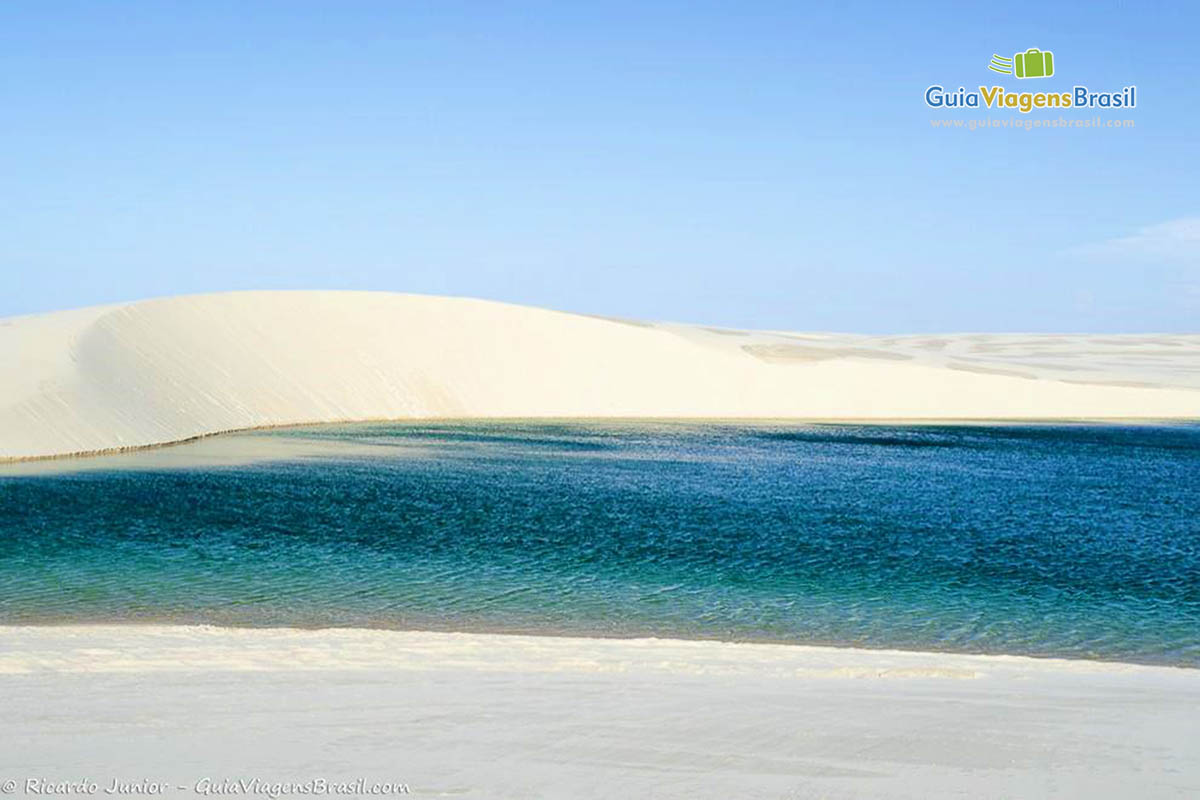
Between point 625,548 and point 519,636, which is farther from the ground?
point 625,548

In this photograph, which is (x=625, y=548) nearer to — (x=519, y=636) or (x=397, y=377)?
(x=519, y=636)

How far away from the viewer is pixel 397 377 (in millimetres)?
48188

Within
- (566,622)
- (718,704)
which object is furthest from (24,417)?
(718,704)

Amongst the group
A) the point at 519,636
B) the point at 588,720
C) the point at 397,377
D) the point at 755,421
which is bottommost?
the point at 519,636

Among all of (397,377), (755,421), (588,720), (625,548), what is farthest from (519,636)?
(755,421)

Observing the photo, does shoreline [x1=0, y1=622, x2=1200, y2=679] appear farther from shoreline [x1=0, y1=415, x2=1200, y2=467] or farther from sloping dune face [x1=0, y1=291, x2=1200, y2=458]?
shoreline [x1=0, y1=415, x2=1200, y2=467]

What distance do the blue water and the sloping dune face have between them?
5378 mm

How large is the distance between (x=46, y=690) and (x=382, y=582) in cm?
640

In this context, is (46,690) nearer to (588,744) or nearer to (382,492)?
(588,744)

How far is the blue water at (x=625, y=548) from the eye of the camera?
473 inches

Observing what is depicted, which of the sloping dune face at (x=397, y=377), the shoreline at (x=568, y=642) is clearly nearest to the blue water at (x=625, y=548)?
the shoreline at (x=568, y=642)

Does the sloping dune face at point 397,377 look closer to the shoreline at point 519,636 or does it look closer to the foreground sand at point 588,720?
the shoreline at point 519,636

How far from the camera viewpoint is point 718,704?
296 inches

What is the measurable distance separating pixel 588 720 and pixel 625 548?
9579mm
